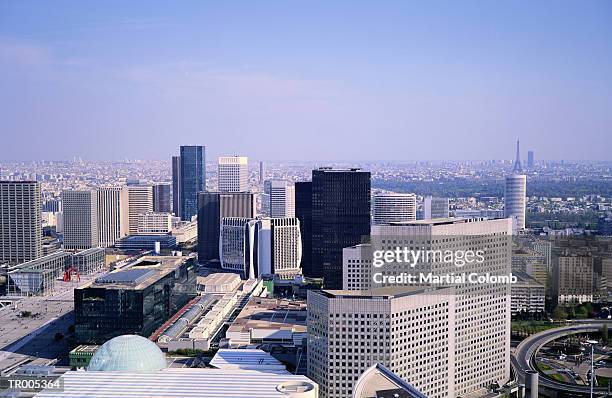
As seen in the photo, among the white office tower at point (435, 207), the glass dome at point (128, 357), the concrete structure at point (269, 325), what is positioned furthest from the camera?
the white office tower at point (435, 207)

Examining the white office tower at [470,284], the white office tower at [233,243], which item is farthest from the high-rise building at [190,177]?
the white office tower at [470,284]

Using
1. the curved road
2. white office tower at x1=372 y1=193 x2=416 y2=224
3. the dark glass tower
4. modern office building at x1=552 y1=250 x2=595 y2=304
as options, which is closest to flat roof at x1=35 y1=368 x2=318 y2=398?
the curved road

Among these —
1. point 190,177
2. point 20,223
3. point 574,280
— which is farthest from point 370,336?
point 190,177

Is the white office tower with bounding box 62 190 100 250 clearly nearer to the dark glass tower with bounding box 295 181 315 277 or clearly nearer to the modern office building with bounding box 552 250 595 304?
the dark glass tower with bounding box 295 181 315 277

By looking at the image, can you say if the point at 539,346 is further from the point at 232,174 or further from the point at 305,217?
the point at 232,174

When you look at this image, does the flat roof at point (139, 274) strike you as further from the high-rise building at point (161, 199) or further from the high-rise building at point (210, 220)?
the high-rise building at point (161, 199)

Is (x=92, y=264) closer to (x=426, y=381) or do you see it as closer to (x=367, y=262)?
(x=367, y=262)
